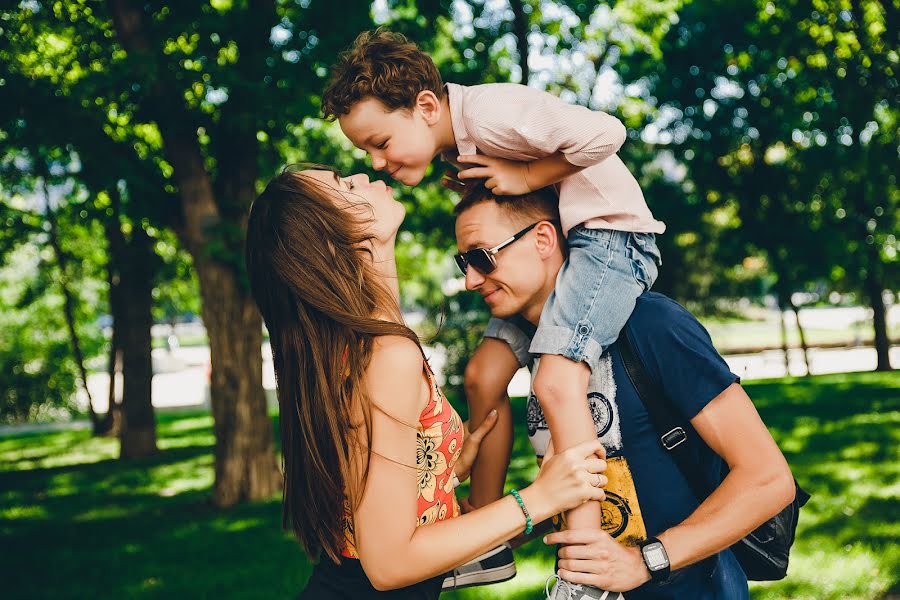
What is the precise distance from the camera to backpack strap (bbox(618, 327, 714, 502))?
6.54ft

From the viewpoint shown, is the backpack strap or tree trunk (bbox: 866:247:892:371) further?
tree trunk (bbox: 866:247:892:371)

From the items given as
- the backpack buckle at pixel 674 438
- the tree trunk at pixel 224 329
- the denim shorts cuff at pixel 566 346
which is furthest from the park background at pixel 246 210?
the backpack buckle at pixel 674 438

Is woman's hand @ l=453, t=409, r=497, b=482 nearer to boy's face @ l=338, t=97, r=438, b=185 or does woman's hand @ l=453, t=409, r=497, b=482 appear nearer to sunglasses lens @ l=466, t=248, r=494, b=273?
sunglasses lens @ l=466, t=248, r=494, b=273

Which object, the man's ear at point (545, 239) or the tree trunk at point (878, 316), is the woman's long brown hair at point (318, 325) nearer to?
the man's ear at point (545, 239)

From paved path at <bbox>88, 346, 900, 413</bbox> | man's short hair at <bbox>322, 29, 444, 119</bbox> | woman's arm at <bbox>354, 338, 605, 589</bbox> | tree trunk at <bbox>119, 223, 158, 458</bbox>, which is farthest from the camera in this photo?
paved path at <bbox>88, 346, 900, 413</bbox>

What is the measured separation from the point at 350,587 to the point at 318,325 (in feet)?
2.40

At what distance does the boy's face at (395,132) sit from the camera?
2703 millimetres

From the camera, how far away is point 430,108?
108 inches

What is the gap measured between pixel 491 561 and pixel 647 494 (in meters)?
0.58

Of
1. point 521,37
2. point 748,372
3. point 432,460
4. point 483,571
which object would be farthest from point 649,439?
point 748,372

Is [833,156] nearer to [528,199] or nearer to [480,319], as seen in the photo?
[480,319]

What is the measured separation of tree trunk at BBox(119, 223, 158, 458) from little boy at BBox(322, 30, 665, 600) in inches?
406

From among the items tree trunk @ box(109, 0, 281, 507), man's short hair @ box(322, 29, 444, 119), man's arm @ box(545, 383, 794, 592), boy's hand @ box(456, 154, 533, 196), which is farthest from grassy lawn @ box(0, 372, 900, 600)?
man's short hair @ box(322, 29, 444, 119)

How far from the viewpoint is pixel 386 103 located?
269 centimetres
